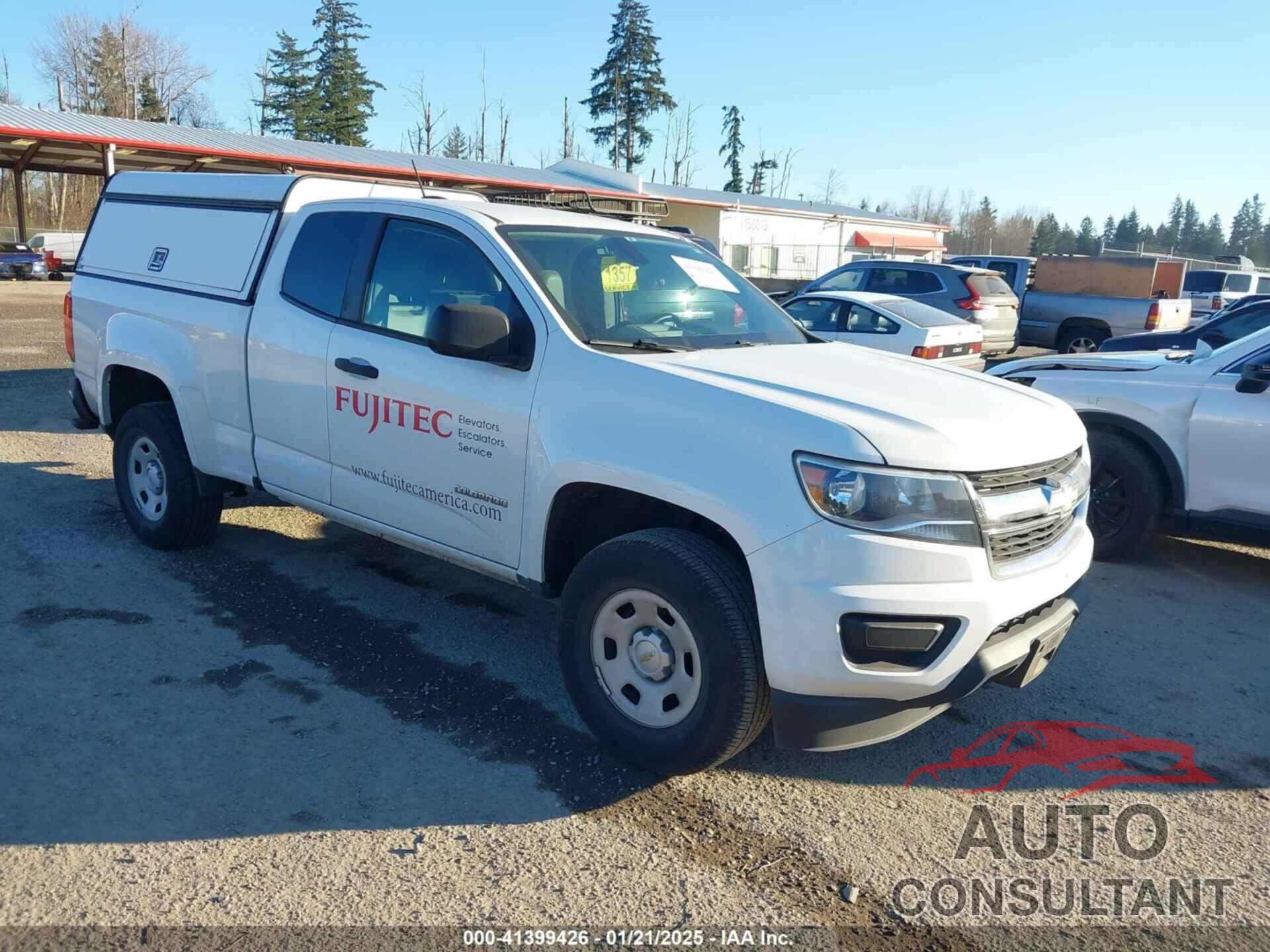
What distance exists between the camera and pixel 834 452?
3047 millimetres

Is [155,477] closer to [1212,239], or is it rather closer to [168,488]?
[168,488]

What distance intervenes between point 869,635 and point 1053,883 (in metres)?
0.95

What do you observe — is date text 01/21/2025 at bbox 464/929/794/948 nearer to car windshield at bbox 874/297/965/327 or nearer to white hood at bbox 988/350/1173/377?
white hood at bbox 988/350/1173/377

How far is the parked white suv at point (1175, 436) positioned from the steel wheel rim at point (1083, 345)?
433 inches

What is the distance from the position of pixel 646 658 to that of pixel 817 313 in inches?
372

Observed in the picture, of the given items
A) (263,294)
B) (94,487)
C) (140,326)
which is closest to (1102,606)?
(263,294)

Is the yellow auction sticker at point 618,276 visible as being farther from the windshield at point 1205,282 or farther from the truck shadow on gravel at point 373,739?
the windshield at point 1205,282

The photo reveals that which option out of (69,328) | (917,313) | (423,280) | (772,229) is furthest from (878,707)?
(772,229)

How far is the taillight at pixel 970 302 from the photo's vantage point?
14.8 meters

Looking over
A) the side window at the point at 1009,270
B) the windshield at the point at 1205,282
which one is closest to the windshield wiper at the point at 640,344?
the side window at the point at 1009,270

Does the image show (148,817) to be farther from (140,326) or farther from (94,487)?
(94,487)

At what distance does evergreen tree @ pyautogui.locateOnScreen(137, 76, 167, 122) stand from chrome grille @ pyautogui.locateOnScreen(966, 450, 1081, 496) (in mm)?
69994

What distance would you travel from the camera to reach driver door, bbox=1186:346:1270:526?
559 cm

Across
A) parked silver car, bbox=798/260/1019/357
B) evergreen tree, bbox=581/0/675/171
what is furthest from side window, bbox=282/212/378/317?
evergreen tree, bbox=581/0/675/171
